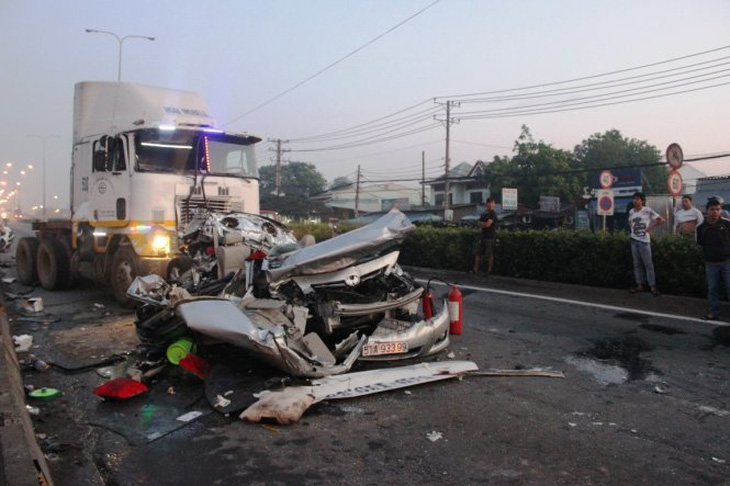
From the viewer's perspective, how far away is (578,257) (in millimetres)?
9867

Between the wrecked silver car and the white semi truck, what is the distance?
126 inches

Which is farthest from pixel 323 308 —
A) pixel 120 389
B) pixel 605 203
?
pixel 605 203

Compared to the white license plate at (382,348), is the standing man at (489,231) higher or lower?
higher

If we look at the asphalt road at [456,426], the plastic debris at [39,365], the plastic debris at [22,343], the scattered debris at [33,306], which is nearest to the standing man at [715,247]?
the asphalt road at [456,426]

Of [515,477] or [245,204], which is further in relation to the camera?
[245,204]

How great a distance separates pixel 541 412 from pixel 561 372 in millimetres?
1089

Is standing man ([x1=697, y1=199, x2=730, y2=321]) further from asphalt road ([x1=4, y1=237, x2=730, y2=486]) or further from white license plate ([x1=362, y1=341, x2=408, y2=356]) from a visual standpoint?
white license plate ([x1=362, y1=341, x2=408, y2=356])

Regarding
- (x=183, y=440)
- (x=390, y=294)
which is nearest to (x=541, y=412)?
(x=390, y=294)

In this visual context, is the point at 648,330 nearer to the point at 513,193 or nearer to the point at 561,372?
the point at 561,372

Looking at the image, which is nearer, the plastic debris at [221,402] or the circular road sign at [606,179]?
the plastic debris at [221,402]

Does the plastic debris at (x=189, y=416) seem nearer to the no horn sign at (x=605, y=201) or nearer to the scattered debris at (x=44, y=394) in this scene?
the scattered debris at (x=44, y=394)

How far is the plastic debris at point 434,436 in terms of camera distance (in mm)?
3576

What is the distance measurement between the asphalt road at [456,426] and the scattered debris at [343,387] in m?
0.07

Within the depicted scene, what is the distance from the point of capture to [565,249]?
398 inches
